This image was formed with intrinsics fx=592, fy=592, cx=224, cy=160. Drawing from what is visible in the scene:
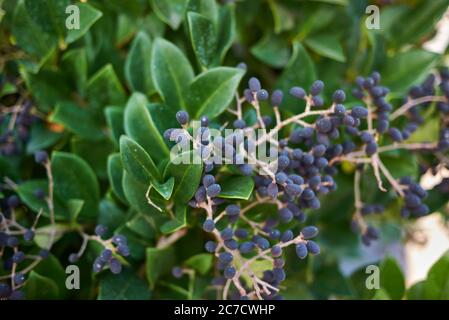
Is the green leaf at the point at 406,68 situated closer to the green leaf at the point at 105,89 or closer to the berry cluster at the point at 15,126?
the green leaf at the point at 105,89

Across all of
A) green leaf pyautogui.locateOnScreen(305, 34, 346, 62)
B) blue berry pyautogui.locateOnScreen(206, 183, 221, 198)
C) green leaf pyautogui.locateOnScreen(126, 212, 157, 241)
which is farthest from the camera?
green leaf pyautogui.locateOnScreen(305, 34, 346, 62)

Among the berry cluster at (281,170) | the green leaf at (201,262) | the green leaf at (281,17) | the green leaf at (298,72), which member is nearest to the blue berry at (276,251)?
the berry cluster at (281,170)

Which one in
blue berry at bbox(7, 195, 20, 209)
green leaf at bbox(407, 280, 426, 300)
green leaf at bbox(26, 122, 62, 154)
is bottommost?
green leaf at bbox(407, 280, 426, 300)

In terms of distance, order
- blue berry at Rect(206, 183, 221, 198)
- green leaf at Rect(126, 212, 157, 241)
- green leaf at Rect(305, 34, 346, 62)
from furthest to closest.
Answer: green leaf at Rect(305, 34, 346, 62)
green leaf at Rect(126, 212, 157, 241)
blue berry at Rect(206, 183, 221, 198)

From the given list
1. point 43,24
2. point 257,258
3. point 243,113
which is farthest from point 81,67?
point 257,258

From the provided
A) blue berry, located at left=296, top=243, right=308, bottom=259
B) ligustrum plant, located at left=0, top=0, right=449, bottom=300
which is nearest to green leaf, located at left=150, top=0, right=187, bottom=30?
ligustrum plant, located at left=0, top=0, right=449, bottom=300

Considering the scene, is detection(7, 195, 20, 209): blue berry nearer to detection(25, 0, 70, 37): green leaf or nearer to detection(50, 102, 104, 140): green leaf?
detection(50, 102, 104, 140): green leaf
